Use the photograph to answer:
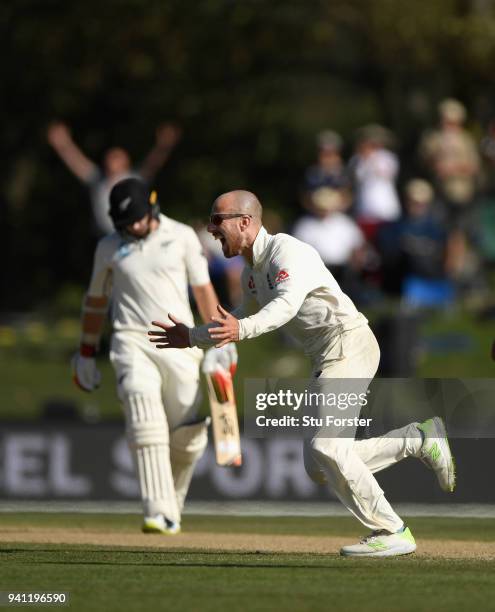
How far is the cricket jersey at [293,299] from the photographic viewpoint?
8695 millimetres

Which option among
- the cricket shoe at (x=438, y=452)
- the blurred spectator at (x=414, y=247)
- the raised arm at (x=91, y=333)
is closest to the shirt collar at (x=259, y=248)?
the cricket shoe at (x=438, y=452)

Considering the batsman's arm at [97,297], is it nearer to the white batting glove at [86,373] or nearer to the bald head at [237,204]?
the white batting glove at [86,373]

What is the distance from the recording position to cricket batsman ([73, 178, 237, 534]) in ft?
36.3

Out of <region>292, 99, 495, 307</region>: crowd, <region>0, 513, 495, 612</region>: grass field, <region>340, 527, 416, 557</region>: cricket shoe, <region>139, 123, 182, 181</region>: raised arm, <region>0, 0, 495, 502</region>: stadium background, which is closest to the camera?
<region>0, 513, 495, 612</region>: grass field

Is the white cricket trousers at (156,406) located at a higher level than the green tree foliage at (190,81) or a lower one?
lower

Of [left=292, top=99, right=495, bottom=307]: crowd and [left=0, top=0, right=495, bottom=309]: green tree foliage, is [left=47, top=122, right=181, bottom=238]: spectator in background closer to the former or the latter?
[left=0, top=0, right=495, bottom=309]: green tree foliage

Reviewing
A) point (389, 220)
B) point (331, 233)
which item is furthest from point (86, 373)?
point (389, 220)

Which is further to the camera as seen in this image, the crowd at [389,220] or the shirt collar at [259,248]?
the crowd at [389,220]

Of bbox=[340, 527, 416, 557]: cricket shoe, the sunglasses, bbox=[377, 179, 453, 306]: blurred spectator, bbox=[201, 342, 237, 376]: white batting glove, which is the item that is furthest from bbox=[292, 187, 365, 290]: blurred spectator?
the sunglasses

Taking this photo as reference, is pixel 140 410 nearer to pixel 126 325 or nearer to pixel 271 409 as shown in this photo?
pixel 126 325

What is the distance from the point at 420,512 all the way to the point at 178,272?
9.69ft

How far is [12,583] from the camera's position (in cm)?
832

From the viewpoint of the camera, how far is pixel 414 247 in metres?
17.0

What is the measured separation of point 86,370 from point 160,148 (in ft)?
28.7
